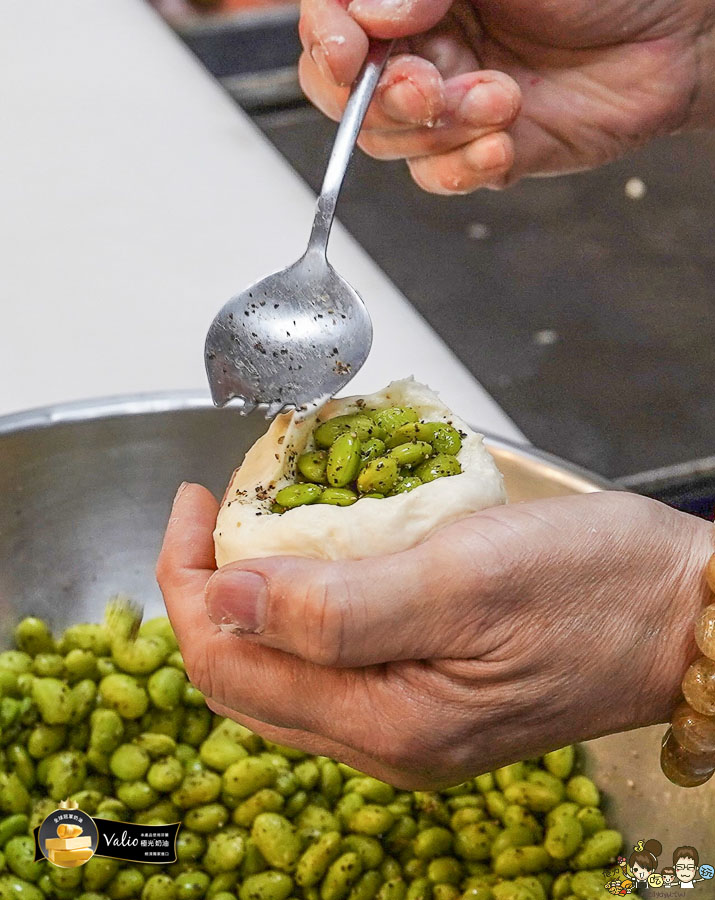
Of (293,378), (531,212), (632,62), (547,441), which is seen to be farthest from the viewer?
(531,212)

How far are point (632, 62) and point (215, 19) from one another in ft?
4.09

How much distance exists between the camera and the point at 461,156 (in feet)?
4.05

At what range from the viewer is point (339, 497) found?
808mm

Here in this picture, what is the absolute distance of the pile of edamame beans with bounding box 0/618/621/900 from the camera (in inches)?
43.7

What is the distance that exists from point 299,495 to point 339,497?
4cm

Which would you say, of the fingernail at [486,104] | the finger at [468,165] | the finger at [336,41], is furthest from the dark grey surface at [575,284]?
the finger at [336,41]

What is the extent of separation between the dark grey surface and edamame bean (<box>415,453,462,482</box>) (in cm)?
76

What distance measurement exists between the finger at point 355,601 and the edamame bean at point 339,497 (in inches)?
2.5

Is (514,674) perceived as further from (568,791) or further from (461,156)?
(461,156)

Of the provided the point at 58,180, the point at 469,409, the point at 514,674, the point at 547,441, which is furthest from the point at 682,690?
the point at 58,180

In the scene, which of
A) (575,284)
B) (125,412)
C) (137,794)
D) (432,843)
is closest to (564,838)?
(432,843)

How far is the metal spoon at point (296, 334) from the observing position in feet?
2.82

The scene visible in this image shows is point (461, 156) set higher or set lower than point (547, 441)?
higher

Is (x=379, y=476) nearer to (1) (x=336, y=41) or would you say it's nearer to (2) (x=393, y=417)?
(2) (x=393, y=417)
